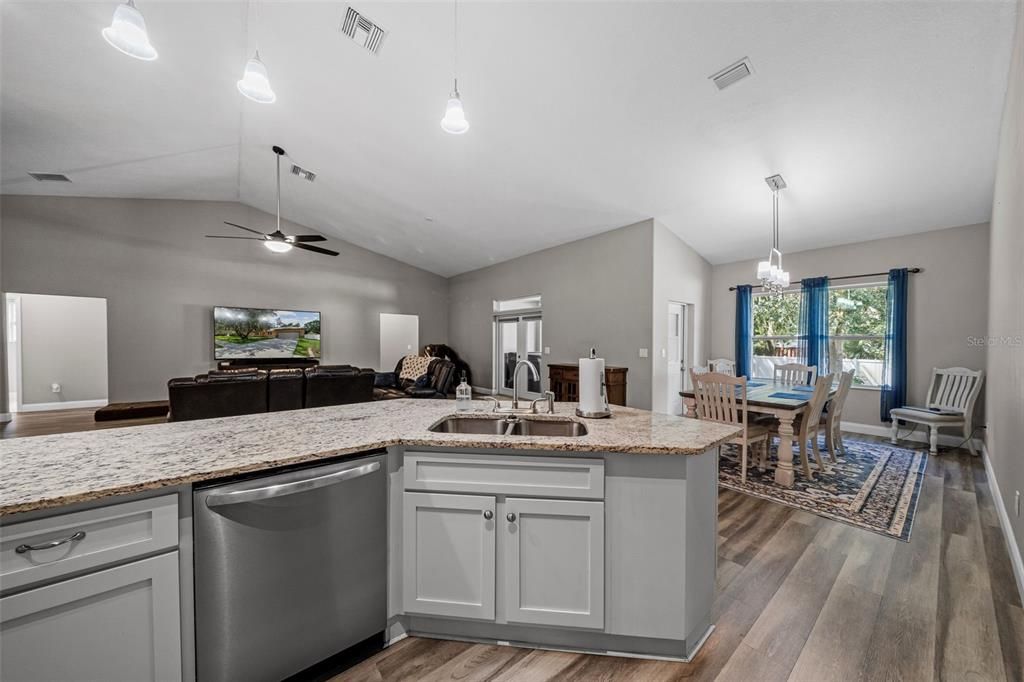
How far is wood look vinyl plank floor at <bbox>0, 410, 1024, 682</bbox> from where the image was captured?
1436 mm

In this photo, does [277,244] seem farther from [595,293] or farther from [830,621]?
[830,621]

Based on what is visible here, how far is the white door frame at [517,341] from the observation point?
6844 mm

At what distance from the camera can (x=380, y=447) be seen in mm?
1464

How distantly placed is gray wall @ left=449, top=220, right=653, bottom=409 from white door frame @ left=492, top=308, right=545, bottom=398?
0.44 feet

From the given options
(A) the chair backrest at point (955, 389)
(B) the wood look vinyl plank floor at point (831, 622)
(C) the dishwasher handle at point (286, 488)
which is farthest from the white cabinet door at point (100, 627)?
(A) the chair backrest at point (955, 389)

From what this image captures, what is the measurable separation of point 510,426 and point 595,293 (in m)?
4.14

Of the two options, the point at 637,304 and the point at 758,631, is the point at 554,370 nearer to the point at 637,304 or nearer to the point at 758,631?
the point at 637,304

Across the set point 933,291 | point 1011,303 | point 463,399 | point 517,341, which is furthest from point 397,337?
point 933,291

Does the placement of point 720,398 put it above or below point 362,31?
below

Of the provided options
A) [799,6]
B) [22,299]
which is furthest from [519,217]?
[22,299]

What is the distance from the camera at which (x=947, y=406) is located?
14.4 ft

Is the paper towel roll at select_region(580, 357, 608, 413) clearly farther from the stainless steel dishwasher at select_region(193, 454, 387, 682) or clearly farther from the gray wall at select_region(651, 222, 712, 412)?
the gray wall at select_region(651, 222, 712, 412)

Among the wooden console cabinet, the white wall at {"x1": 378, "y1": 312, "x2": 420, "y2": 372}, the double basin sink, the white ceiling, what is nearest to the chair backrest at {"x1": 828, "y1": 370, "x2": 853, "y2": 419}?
the white ceiling

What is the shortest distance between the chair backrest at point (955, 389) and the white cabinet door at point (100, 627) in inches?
260
